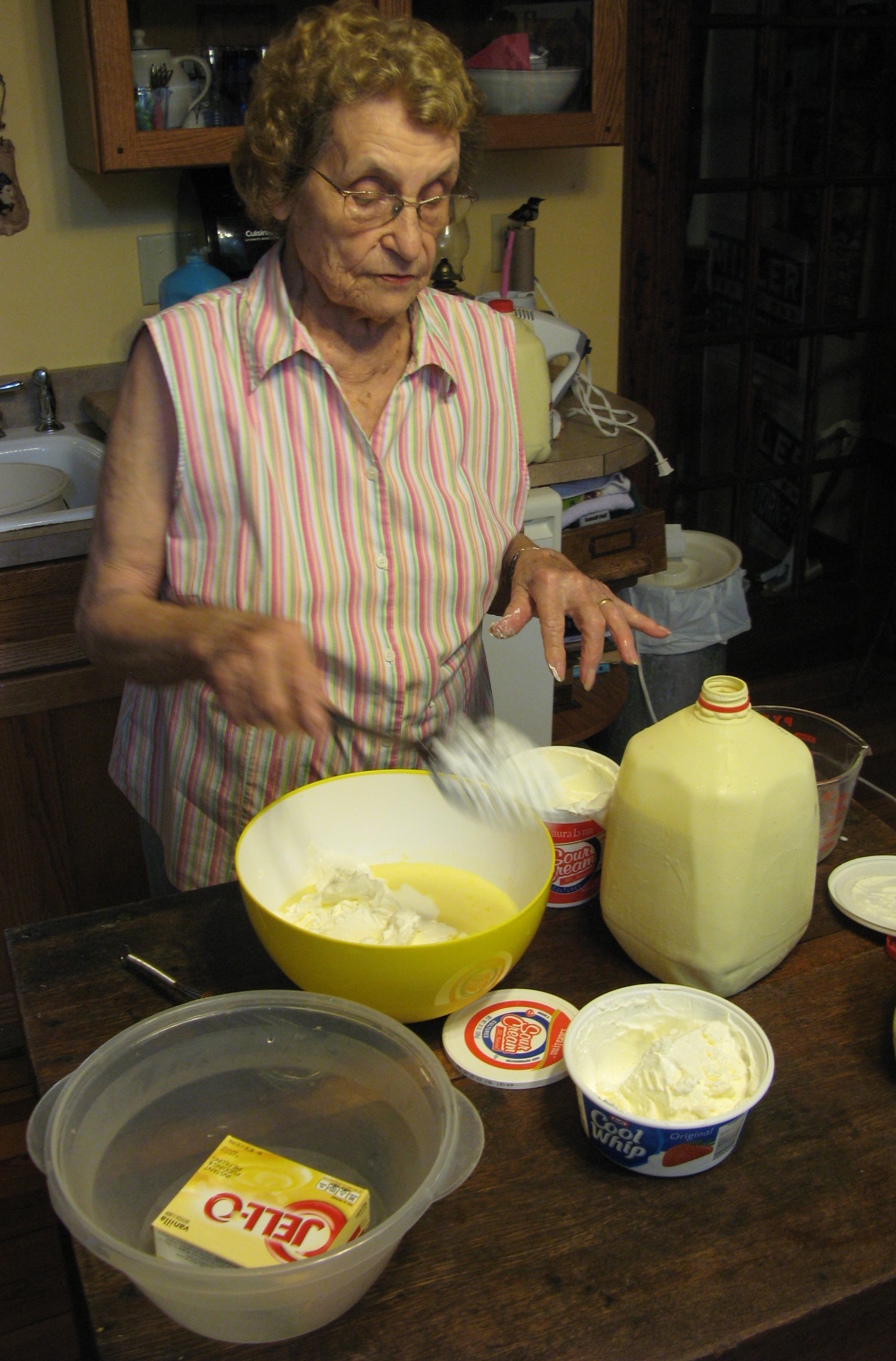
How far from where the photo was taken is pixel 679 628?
2727 mm

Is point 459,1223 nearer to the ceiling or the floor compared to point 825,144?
nearer to the floor

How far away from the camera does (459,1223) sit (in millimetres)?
788

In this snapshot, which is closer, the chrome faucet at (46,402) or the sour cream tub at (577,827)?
the sour cream tub at (577,827)

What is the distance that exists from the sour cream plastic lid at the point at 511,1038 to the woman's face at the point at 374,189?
728 millimetres

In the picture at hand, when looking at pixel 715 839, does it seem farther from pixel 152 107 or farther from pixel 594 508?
pixel 152 107

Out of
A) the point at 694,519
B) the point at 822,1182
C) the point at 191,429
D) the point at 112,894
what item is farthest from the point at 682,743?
the point at 694,519

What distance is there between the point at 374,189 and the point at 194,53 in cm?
119

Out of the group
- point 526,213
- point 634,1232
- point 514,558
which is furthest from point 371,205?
point 526,213

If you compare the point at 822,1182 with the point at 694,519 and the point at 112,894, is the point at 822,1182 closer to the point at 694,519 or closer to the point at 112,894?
the point at 112,894

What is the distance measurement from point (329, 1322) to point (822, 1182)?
0.35 m

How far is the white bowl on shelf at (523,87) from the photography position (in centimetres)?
234

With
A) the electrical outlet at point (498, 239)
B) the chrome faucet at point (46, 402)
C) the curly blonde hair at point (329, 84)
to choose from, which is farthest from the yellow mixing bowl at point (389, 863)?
the electrical outlet at point (498, 239)

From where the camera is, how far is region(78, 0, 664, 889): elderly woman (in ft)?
3.88

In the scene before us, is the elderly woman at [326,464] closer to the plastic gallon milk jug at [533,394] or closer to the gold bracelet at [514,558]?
the gold bracelet at [514,558]
